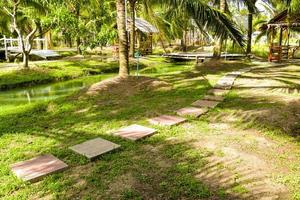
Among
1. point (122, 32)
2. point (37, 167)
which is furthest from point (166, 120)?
point (122, 32)

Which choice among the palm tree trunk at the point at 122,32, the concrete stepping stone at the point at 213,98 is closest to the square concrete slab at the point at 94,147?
the concrete stepping stone at the point at 213,98

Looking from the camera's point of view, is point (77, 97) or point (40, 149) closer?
point (40, 149)

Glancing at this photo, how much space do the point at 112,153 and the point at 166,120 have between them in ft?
6.29

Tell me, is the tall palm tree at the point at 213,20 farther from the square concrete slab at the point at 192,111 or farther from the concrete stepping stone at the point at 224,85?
the concrete stepping stone at the point at 224,85

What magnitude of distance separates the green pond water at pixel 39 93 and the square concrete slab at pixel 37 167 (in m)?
7.41

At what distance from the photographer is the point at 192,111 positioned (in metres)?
7.05

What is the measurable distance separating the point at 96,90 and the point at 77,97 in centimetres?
66

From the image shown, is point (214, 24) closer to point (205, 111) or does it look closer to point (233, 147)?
point (205, 111)

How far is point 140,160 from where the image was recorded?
14.8 ft

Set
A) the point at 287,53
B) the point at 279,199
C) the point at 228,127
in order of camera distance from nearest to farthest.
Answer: the point at 279,199, the point at 228,127, the point at 287,53

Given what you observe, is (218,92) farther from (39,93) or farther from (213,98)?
(39,93)

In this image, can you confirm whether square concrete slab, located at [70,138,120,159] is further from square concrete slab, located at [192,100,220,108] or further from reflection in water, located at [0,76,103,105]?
reflection in water, located at [0,76,103,105]

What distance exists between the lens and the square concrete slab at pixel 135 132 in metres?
5.42

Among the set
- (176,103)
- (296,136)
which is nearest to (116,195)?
(296,136)
